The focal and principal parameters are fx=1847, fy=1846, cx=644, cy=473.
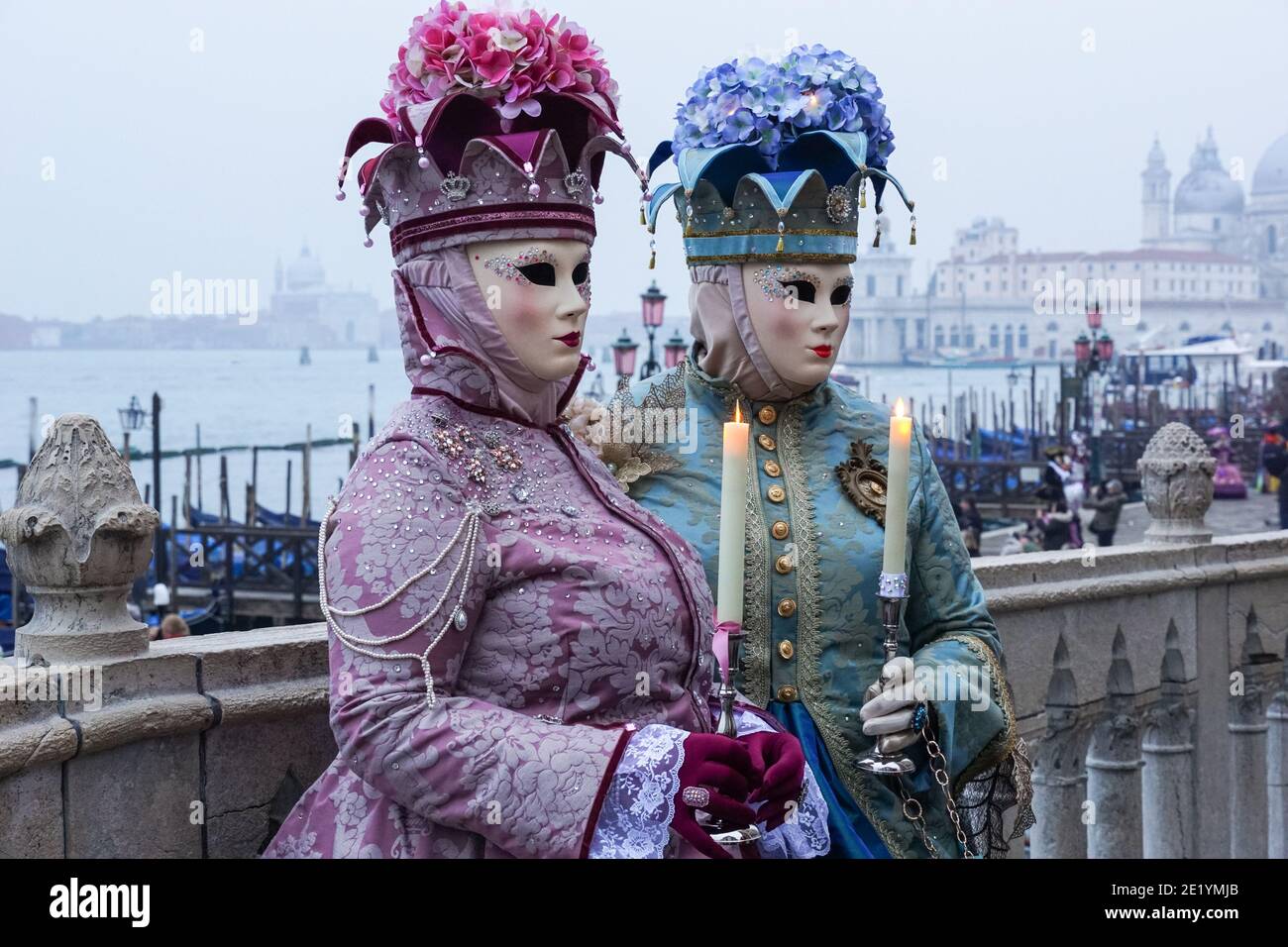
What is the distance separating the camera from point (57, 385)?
3324 inches

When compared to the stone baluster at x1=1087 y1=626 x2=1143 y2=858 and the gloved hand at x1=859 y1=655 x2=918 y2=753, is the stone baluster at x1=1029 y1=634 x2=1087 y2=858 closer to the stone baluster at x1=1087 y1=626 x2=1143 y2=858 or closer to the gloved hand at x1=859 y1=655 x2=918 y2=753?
the stone baluster at x1=1087 y1=626 x2=1143 y2=858

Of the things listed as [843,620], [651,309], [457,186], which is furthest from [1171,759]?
[651,309]

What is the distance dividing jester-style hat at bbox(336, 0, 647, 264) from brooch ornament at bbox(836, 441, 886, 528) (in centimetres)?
89

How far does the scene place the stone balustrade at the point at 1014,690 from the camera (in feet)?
8.71

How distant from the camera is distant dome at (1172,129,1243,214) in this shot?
401ft

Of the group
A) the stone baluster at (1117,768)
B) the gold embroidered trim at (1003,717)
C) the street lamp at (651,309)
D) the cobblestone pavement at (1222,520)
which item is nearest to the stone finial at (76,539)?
the gold embroidered trim at (1003,717)

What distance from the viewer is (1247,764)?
504 cm

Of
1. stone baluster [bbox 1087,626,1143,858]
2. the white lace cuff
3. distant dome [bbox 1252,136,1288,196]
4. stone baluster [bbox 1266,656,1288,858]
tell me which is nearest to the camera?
the white lace cuff

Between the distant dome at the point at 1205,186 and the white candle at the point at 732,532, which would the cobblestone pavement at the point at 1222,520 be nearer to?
the white candle at the point at 732,532

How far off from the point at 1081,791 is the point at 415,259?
2651 mm

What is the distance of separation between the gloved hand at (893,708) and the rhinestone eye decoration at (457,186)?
98 centimetres

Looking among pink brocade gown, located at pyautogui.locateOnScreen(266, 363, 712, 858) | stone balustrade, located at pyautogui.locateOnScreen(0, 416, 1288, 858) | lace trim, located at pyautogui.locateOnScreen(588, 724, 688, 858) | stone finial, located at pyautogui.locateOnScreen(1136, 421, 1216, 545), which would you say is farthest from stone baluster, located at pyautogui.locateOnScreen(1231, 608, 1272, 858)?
lace trim, located at pyautogui.locateOnScreen(588, 724, 688, 858)

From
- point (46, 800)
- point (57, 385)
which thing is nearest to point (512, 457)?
point (46, 800)
